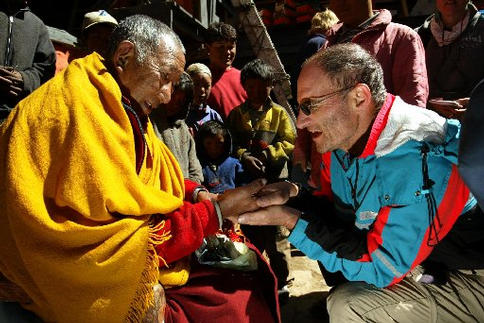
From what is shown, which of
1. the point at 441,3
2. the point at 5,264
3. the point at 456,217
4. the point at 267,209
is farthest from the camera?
the point at 441,3

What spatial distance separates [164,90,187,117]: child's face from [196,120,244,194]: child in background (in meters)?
0.49

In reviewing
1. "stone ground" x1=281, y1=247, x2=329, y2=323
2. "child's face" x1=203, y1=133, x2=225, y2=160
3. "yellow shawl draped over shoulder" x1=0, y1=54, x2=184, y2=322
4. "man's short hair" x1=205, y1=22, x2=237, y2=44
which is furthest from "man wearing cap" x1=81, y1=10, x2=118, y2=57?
"stone ground" x1=281, y1=247, x2=329, y2=323

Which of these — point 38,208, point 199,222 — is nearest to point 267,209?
point 199,222

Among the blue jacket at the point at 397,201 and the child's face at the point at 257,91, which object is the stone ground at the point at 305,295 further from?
the child's face at the point at 257,91

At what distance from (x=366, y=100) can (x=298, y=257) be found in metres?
3.35

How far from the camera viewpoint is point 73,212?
1.74 metres

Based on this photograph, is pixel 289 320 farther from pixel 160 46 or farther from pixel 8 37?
pixel 8 37

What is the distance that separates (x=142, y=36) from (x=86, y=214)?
996 mm

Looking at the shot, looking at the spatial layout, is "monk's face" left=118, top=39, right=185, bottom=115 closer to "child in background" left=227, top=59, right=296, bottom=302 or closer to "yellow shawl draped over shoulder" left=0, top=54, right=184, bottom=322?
"yellow shawl draped over shoulder" left=0, top=54, right=184, bottom=322

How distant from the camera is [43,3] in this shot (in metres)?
10.6

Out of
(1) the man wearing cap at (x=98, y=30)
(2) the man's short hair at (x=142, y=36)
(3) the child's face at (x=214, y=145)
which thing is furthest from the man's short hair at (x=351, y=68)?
(1) the man wearing cap at (x=98, y=30)

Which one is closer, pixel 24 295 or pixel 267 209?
pixel 24 295

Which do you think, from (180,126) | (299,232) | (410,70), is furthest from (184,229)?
(410,70)

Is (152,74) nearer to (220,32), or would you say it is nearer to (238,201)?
(238,201)
